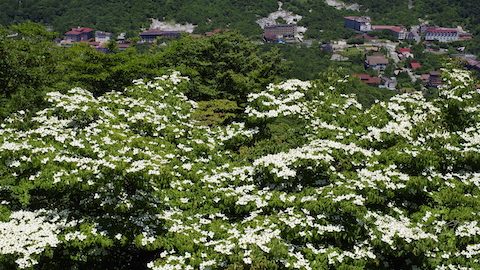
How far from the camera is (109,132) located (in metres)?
11.5

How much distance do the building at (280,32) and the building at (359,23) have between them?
20.8 m

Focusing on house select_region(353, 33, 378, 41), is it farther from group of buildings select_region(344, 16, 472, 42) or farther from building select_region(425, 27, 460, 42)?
building select_region(425, 27, 460, 42)

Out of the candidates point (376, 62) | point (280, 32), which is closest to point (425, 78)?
point (376, 62)

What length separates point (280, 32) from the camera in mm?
152250

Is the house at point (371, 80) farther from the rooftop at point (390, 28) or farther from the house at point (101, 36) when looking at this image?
the house at point (101, 36)

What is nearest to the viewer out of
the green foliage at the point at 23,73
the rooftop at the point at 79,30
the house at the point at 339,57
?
the green foliage at the point at 23,73

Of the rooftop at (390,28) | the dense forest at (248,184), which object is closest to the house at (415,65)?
the rooftop at (390,28)

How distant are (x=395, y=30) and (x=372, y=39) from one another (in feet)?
28.5

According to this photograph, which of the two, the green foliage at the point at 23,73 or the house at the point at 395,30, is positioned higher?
the green foliage at the point at 23,73

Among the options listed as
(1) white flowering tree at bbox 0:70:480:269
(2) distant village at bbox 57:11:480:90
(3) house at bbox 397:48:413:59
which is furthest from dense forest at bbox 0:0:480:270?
(3) house at bbox 397:48:413:59

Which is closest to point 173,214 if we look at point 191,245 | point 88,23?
point 191,245

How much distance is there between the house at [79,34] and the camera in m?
137

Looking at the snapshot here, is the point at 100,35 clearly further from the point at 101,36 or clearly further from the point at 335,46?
the point at 335,46

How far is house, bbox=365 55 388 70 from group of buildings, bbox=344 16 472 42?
31.9 metres
